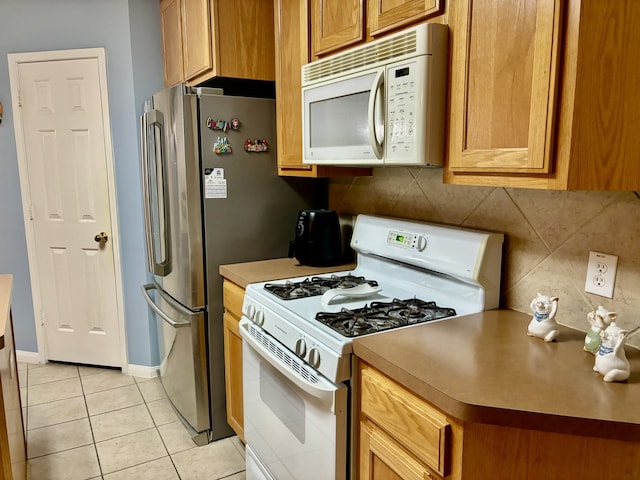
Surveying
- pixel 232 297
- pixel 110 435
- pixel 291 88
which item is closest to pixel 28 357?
pixel 110 435

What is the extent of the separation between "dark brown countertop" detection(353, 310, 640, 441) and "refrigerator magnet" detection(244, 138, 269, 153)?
1267mm

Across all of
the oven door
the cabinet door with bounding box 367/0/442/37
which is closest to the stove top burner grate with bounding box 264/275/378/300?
the oven door

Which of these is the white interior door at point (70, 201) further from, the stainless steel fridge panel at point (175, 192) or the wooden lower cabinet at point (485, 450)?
the wooden lower cabinet at point (485, 450)

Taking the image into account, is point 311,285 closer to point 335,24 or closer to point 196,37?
point 335,24

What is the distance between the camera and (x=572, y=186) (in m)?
1.09

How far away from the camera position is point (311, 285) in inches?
75.1

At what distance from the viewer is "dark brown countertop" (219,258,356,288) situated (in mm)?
2039

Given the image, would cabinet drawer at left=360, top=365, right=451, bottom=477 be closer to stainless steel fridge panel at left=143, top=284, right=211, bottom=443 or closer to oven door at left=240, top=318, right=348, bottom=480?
oven door at left=240, top=318, right=348, bottom=480

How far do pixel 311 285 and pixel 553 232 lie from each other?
896mm

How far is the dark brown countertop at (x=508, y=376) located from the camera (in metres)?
0.95

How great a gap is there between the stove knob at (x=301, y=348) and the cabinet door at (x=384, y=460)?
0.27 metres

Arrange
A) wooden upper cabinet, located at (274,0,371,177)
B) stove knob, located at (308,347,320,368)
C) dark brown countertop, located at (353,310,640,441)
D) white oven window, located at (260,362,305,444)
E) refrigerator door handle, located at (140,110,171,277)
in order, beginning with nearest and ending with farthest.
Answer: dark brown countertop, located at (353,310,640,441) → stove knob, located at (308,347,320,368) → white oven window, located at (260,362,305,444) → wooden upper cabinet, located at (274,0,371,177) → refrigerator door handle, located at (140,110,171,277)

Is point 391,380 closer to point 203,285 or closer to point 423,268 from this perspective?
point 423,268

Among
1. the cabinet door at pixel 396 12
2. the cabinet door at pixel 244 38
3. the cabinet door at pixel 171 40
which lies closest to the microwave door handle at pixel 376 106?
the cabinet door at pixel 396 12
